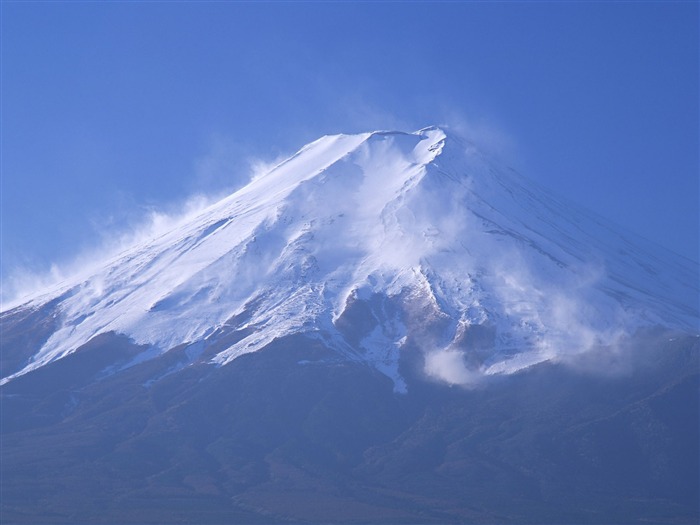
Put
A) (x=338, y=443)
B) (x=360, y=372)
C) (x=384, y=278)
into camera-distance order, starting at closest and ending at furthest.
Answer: (x=338, y=443) → (x=360, y=372) → (x=384, y=278)

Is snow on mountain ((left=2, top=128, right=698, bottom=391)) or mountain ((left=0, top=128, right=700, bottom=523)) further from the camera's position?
snow on mountain ((left=2, top=128, right=698, bottom=391))

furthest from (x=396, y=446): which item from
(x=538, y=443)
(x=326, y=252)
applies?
(x=326, y=252)

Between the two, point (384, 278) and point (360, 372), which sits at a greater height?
point (384, 278)

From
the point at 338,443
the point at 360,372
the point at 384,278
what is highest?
the point at 384,278

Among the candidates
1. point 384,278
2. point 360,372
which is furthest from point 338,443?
point 384,278

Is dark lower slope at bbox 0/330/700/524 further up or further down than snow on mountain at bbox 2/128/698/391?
further down

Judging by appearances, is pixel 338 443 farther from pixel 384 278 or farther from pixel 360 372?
pixel 384 278
